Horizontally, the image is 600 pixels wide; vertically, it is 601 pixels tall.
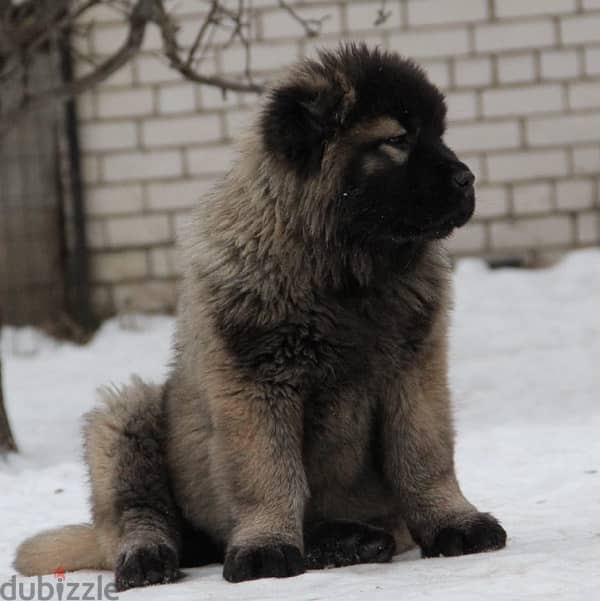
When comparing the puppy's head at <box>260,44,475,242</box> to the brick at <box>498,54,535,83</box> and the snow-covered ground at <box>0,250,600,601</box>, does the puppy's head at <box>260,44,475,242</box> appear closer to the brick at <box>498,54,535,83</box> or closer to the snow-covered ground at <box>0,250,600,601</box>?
the snow-covered ground at <box>0,250,600,601</box>

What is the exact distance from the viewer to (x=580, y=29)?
41.2 ft

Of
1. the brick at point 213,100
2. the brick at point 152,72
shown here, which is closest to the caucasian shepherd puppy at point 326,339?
the brick at point 213,100

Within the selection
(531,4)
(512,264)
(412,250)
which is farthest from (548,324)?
(412,250)

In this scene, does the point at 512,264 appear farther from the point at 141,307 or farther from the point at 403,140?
the point at 403,140

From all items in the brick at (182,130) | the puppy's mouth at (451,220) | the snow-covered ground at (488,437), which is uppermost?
the brick at (182,130)

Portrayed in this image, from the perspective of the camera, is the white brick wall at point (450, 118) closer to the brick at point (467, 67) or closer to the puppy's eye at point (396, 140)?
the brick at point (467, 67)

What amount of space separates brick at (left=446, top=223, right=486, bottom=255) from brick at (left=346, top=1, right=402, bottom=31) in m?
1.90

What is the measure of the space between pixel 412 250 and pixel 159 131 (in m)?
8.01

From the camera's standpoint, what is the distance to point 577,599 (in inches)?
151

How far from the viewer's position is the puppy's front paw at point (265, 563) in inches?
180

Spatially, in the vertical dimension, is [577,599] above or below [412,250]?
below

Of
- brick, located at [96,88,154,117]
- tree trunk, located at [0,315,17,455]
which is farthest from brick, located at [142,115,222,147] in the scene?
tree trunk, located at [0,315,17,455]

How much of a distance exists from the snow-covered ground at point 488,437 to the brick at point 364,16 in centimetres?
221

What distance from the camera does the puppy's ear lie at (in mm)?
4770
